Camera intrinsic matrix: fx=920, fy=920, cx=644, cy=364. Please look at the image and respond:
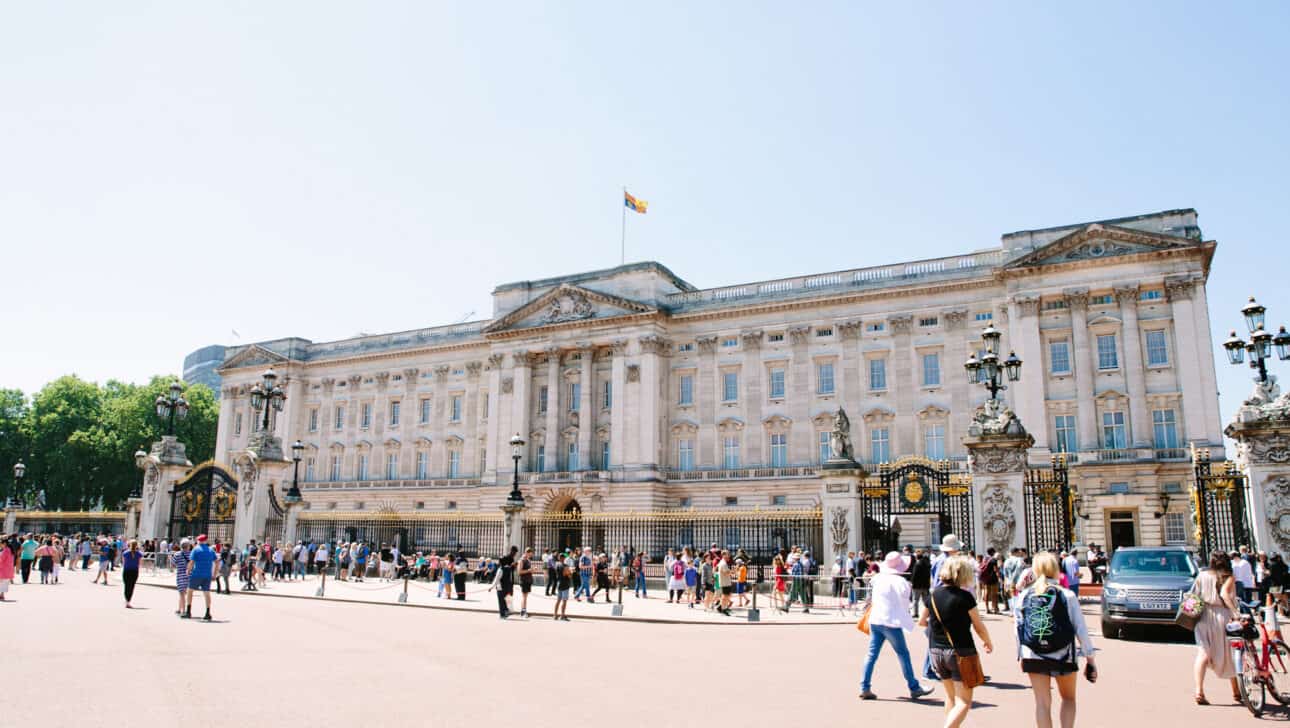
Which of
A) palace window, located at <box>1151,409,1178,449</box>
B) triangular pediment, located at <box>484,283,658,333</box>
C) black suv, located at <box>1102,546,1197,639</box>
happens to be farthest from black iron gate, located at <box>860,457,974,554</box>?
triangular pediment, located at <box>484,283,658,333</box>

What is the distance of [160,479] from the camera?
1332 inches

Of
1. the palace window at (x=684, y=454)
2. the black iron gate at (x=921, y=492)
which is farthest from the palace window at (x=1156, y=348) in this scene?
the black iron gate at (x=921, y=492)

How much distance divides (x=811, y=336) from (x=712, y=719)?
44.5 meters

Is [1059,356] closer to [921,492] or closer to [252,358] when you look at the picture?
[921,492]

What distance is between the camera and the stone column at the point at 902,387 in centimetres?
4891

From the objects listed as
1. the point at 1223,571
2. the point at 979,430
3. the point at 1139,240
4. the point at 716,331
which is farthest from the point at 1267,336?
the point at 716,331

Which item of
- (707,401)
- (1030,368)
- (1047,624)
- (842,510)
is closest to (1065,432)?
(1030,368)

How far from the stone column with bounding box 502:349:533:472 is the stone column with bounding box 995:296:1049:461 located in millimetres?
28691

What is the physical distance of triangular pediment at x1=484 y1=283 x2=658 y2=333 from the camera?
56.2 meters

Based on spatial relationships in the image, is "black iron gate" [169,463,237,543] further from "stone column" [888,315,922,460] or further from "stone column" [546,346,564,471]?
"stone column" [888,315,922,460]

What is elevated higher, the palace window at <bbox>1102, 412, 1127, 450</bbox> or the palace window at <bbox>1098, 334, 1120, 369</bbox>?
the palace window at <bbox>1098, 334, 1120, 369</bbox>

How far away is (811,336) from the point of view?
172 feet

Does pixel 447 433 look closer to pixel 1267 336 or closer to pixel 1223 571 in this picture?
pixel 1267 336

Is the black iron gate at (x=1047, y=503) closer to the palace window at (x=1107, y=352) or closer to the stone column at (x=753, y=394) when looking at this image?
the palace window at (x=1107, y=352)
